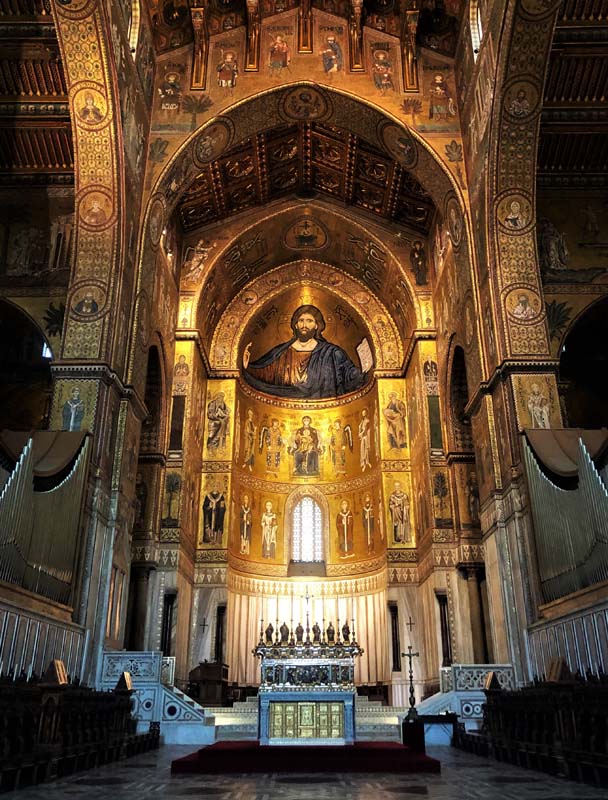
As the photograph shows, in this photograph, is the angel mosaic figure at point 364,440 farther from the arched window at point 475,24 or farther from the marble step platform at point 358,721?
the arched window at point 475,24

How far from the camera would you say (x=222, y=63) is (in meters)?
18.0

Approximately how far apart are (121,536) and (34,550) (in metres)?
3.66

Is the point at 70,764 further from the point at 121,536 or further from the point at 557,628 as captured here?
the point at 557,628

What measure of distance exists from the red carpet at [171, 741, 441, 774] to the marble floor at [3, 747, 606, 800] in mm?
330

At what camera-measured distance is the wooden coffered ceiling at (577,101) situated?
14.1 m

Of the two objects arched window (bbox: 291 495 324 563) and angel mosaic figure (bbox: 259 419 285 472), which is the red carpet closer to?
arched window (bbox: 291 495 324 563)

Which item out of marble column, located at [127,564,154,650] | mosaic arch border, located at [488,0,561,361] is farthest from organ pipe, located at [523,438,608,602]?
marble column, located at [127,564,154,650]

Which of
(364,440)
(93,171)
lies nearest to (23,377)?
(93,171)

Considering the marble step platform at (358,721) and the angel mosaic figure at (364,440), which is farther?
the angel mosaic figure at (364,440)

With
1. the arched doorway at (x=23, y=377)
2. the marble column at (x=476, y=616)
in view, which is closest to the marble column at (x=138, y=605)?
the arched doorway at (x=23, y=377)

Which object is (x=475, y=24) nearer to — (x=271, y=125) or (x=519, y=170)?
(x=519, y=170)

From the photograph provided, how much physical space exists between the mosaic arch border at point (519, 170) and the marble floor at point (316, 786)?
8.14 m

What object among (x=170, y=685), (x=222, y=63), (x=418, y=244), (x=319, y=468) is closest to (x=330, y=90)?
(x=222, y=63)

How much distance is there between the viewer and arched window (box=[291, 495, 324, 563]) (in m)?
24.2
